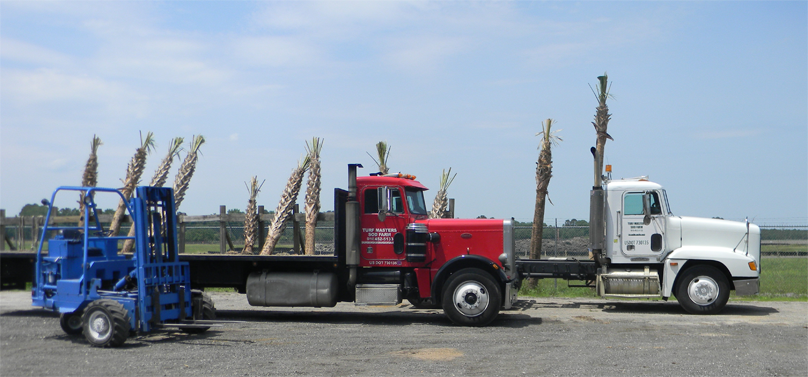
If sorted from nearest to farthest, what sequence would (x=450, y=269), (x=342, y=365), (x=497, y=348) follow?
(x=342, y=365) < (x=497, y=348) < (x=450, y=269)

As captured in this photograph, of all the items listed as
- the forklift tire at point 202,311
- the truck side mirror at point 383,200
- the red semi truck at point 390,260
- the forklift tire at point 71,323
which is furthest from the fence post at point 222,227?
the forklift tire at point 71,323

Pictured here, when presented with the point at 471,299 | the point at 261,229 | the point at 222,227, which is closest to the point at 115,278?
the point at 471,299

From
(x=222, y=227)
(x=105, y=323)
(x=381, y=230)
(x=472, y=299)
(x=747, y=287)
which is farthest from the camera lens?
(x=222, y=227)

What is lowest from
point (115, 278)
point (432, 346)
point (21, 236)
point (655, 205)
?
point (432, 346)

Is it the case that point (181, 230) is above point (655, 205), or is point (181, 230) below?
below

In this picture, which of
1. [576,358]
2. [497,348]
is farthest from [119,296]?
[576,358]

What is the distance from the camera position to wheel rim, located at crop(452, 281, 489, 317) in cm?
1173

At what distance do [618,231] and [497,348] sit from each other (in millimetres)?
5799

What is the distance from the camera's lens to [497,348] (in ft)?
31.5

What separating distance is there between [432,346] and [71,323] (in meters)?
5.80

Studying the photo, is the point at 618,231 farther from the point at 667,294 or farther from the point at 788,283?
the point at 788,283

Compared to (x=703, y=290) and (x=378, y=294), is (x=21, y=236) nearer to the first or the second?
(x=378, y=294)

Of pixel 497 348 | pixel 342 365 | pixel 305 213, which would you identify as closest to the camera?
pixel 342 365

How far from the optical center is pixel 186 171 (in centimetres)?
2150
